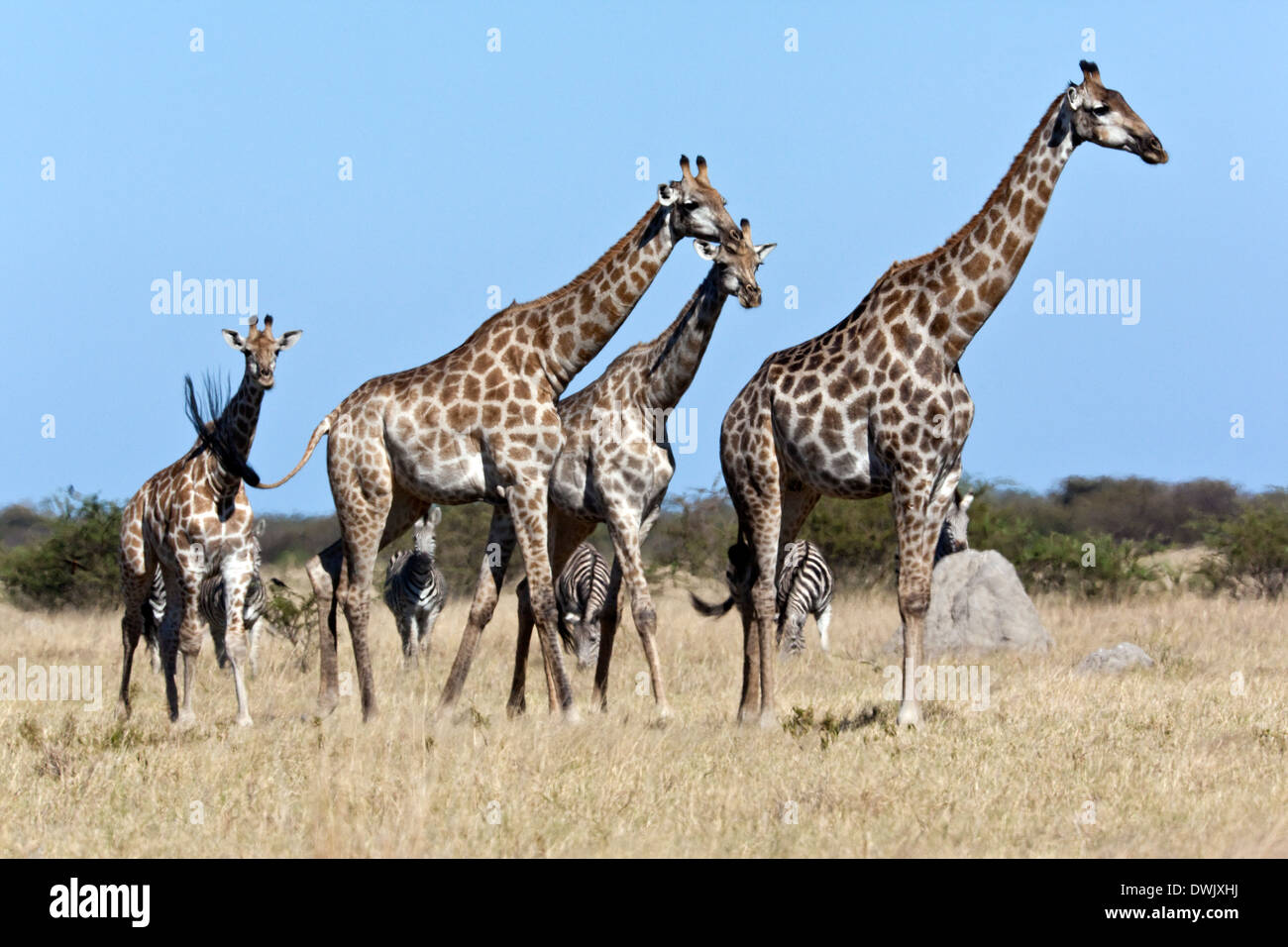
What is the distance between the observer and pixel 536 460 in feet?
31.4

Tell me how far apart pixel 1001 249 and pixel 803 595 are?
7731 mm

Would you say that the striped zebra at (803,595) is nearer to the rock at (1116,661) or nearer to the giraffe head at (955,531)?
the giraffe head at (955,531)

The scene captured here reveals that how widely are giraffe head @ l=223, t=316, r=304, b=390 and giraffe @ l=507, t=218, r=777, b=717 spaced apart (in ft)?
7.28

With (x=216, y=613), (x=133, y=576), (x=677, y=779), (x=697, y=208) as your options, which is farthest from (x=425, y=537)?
(x=677, y=779)

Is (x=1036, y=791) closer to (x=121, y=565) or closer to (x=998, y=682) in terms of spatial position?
(x=998, y=682)

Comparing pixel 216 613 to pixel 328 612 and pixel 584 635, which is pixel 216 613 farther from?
pixel 584 635

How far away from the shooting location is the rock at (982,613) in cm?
1428

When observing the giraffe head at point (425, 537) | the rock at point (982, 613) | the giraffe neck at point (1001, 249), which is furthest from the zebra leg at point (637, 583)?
the giraffe head at point (425, 537)

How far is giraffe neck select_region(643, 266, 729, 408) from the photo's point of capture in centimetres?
984

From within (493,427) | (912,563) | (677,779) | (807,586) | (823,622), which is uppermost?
(493,427)

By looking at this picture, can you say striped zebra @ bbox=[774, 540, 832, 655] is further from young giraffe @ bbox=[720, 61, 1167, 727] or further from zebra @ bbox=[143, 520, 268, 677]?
young giraffe @ bbox=[720, 61, 1167, 727]

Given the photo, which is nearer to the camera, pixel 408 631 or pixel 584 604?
pixel 584 604

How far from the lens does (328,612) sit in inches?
411
